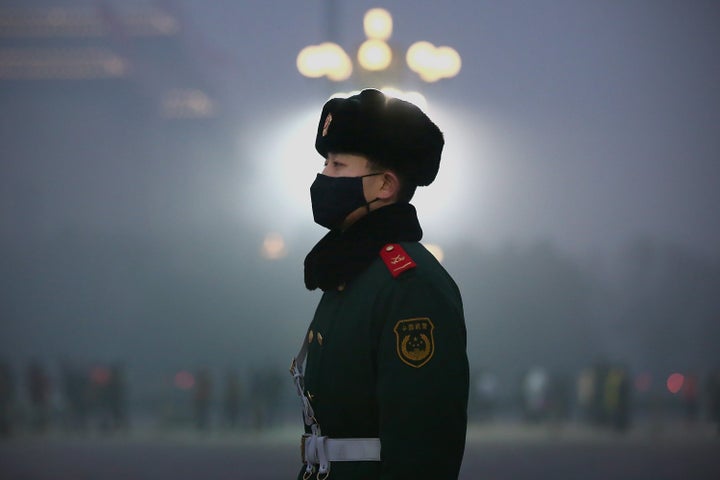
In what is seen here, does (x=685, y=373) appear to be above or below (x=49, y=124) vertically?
below

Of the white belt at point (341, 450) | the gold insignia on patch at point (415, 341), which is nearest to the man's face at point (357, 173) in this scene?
the gold insignia on patch at point (415, 341)

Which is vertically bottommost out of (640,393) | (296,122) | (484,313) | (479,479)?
(479,479)

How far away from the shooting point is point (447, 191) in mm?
6148

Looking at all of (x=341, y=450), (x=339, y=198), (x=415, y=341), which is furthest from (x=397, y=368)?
(x=339, y=198)

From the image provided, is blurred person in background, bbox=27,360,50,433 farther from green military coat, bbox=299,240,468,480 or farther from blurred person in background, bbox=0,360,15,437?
green military coat, bbox=299,240,468,480

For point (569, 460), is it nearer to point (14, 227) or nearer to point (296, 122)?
point (296, 122)

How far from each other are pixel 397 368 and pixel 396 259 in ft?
0.76

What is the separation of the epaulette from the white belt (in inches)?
12.5

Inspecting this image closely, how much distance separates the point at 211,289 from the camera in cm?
632

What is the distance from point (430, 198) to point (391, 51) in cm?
88

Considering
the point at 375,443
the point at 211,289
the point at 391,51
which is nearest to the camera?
the point at 375,443

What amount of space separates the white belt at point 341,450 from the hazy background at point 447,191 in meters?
4.19

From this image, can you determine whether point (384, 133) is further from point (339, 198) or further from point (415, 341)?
point (415, 341)

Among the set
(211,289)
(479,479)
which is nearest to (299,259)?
(211,289)
